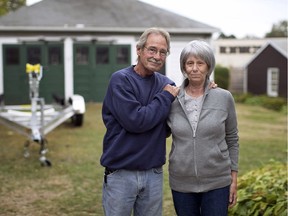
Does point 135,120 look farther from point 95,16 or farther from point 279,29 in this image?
point 279,29

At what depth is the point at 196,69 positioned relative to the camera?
98.8 inches

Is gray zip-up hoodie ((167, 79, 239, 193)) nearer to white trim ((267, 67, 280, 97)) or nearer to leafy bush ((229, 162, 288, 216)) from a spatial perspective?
leafy bush ((229, 162, 288, 216))

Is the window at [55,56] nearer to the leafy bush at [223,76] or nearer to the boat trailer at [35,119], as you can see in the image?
the boat trailer at [35,119]

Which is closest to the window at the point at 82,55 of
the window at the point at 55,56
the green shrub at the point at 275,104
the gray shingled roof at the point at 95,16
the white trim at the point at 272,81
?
the window at the point at 55,56

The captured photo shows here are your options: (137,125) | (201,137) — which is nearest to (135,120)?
(137,125)

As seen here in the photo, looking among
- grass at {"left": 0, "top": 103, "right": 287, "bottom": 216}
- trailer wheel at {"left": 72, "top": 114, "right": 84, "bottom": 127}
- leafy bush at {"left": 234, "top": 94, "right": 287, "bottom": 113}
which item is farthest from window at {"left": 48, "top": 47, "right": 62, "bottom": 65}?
leafy bush at {"left": 234, "top": 94, "right": 287, "bottom": 113}

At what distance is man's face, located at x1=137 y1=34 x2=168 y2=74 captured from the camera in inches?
98.7

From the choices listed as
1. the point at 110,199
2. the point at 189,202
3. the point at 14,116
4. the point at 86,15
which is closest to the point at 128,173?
the point at 110,199

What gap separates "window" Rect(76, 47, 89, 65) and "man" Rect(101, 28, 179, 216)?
47.0ft

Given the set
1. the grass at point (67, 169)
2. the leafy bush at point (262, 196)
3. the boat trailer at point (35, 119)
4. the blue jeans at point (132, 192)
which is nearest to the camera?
the blue jeans at point (132, 192)

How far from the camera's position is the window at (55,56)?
16469 mm

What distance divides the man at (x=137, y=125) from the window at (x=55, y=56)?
1428 centimetres

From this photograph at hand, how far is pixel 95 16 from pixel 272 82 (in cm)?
984

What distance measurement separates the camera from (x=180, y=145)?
2.56m
